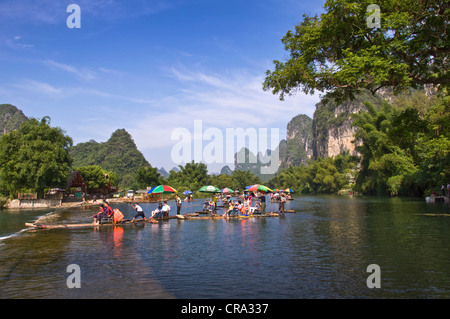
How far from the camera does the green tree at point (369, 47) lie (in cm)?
1335

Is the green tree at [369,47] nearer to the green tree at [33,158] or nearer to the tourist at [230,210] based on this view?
the tourist at [230,210]

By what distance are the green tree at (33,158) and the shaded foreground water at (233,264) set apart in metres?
31.2

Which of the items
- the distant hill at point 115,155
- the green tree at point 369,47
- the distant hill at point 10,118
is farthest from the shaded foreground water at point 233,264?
the distant hill at point 10,118

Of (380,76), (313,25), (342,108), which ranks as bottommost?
(380,76)

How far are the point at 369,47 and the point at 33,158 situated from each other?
147ft

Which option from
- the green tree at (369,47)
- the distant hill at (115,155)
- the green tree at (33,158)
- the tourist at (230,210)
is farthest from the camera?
the distant hill at (115,155)

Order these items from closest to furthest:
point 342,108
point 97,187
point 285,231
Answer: point 285,231, point 97,187, point 342,108

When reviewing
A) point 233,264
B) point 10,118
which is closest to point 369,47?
point 233,264

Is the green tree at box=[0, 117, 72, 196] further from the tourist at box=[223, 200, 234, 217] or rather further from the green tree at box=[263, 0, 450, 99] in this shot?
the green tree at box=[263, 0, 450, 99]

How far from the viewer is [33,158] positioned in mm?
45125

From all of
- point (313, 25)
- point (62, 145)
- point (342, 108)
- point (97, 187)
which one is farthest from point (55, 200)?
point (342, 108)
